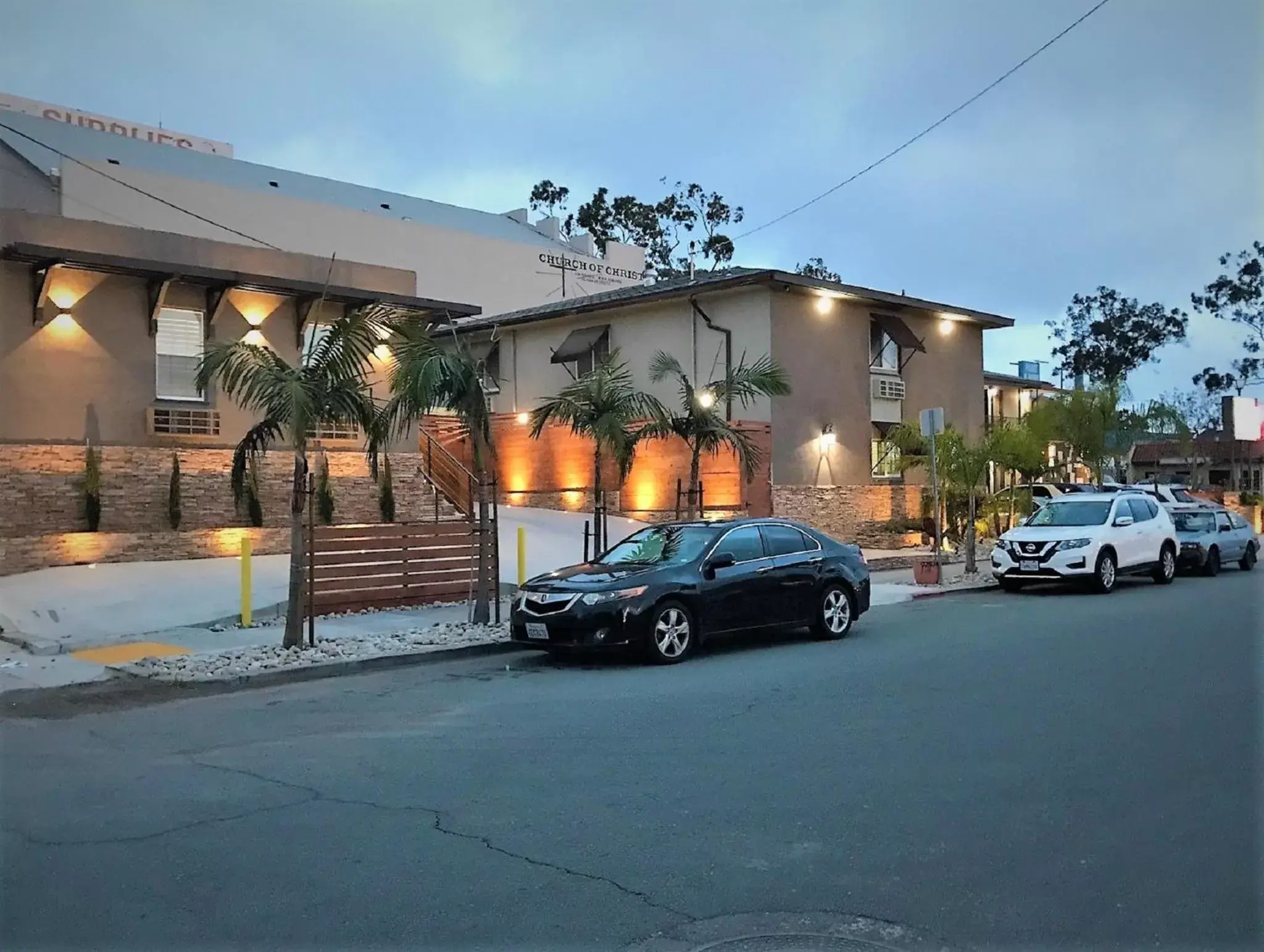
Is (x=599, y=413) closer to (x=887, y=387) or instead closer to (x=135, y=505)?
(x=135, y=505)

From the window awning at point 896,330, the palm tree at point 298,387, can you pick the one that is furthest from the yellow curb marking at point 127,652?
the window awning at point 896,330

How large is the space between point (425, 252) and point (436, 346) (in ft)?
96.1

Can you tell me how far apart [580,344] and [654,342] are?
7.12 feet

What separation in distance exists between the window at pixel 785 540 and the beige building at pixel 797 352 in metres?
12.2

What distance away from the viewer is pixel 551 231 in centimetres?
5122

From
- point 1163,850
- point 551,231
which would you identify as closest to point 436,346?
point 1163,850

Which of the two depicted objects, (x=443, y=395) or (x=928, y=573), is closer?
(x=443, y=395)

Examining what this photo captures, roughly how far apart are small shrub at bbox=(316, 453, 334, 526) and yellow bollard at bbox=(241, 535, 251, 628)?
5.54 metres

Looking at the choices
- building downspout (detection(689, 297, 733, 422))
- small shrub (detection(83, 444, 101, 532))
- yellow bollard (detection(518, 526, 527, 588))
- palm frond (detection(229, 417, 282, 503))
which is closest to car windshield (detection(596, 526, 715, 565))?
yellow bollard (detection(518, 526, 527, 588))

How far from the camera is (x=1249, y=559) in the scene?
76.9 feet

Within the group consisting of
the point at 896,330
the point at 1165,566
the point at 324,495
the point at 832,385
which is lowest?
the point at 1165,566

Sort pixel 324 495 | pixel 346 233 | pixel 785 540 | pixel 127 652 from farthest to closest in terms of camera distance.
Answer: pixel 346 233 < pixel 324 495 < pixel 785 540 < pixel 127 652

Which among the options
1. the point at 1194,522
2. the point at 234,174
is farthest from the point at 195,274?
the point at 234,174

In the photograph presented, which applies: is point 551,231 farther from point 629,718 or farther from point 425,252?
point 629,718
